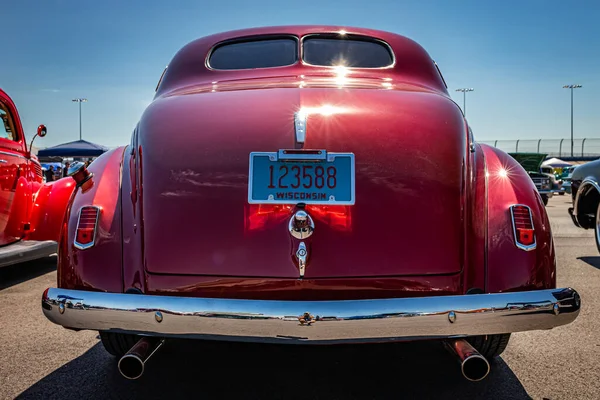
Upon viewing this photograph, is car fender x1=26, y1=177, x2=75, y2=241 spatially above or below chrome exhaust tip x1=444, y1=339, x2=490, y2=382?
above

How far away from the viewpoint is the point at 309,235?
2287 mm

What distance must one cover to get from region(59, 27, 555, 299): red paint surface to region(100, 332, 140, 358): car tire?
451 millimetres

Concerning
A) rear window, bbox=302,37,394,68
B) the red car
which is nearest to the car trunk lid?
rear window, bbox=302,37,394,68

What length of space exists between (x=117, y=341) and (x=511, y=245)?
197cm

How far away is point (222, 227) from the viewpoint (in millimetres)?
2357

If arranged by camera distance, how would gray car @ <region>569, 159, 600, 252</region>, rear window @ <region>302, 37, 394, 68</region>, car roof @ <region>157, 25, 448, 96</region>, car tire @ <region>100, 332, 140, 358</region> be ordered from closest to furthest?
car tire @ <region>100, 332, 140, 358</region> < car roof @ <region>157, 25, 448, 96</region> < rear window @ <region>302, 37, 394, 68</region> < gray car @ <region>569, 159, 600, 252</region>

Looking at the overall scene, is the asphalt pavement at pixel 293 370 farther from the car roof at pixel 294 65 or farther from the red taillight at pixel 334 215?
the car roof at pixel 294 65

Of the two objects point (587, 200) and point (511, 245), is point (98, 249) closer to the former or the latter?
point (511, 245)

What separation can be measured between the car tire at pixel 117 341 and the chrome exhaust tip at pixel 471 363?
Answer: 1582mm

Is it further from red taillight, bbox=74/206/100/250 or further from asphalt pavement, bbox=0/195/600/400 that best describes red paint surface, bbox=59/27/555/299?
asphalt pavement, bbox=0/195/600/400

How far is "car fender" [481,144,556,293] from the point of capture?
2361 mm

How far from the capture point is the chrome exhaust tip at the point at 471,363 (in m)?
2.12

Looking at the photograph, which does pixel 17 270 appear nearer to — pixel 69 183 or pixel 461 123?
pixel 69 183

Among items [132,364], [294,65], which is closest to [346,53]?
[294,65]
